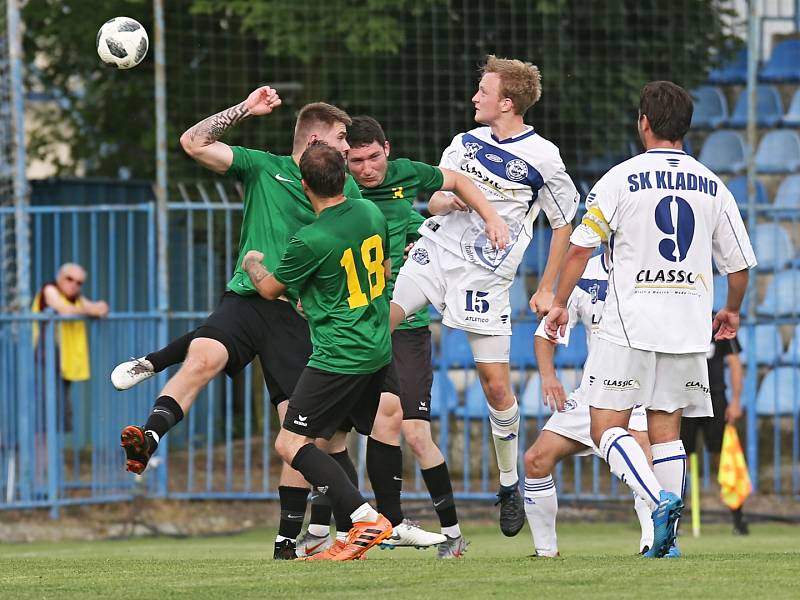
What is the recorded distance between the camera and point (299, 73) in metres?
15.6

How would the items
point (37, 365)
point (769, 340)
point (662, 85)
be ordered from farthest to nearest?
point (769, 340) → point (37, 365) → point (662, 85)

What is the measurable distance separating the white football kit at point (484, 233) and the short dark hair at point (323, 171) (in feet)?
4.94

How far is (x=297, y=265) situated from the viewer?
7.12 meters

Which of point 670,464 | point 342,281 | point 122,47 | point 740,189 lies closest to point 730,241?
point 670,464

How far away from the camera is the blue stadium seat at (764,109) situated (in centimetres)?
1717

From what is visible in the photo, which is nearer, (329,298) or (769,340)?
(329,298)

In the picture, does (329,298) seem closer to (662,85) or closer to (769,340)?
(662,85)

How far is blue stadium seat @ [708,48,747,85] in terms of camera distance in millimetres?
16500

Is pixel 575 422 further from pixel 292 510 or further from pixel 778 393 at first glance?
pixel 778 393

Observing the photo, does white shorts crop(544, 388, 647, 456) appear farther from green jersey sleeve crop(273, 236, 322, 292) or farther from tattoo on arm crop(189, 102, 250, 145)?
tattoo on arm crop(189, 102, 250, 145)

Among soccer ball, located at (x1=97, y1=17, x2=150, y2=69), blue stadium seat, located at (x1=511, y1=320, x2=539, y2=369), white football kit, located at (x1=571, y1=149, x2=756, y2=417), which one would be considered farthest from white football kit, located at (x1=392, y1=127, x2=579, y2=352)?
blue stadium seat, located at (x1=511, y1=320, x2=539, y2=369)

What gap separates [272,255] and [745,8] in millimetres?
8734

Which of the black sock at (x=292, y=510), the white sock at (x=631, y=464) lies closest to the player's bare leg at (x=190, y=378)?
the black sock at (x=292, y=510)

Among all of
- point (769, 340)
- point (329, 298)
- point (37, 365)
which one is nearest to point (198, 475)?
point (37, 365)
